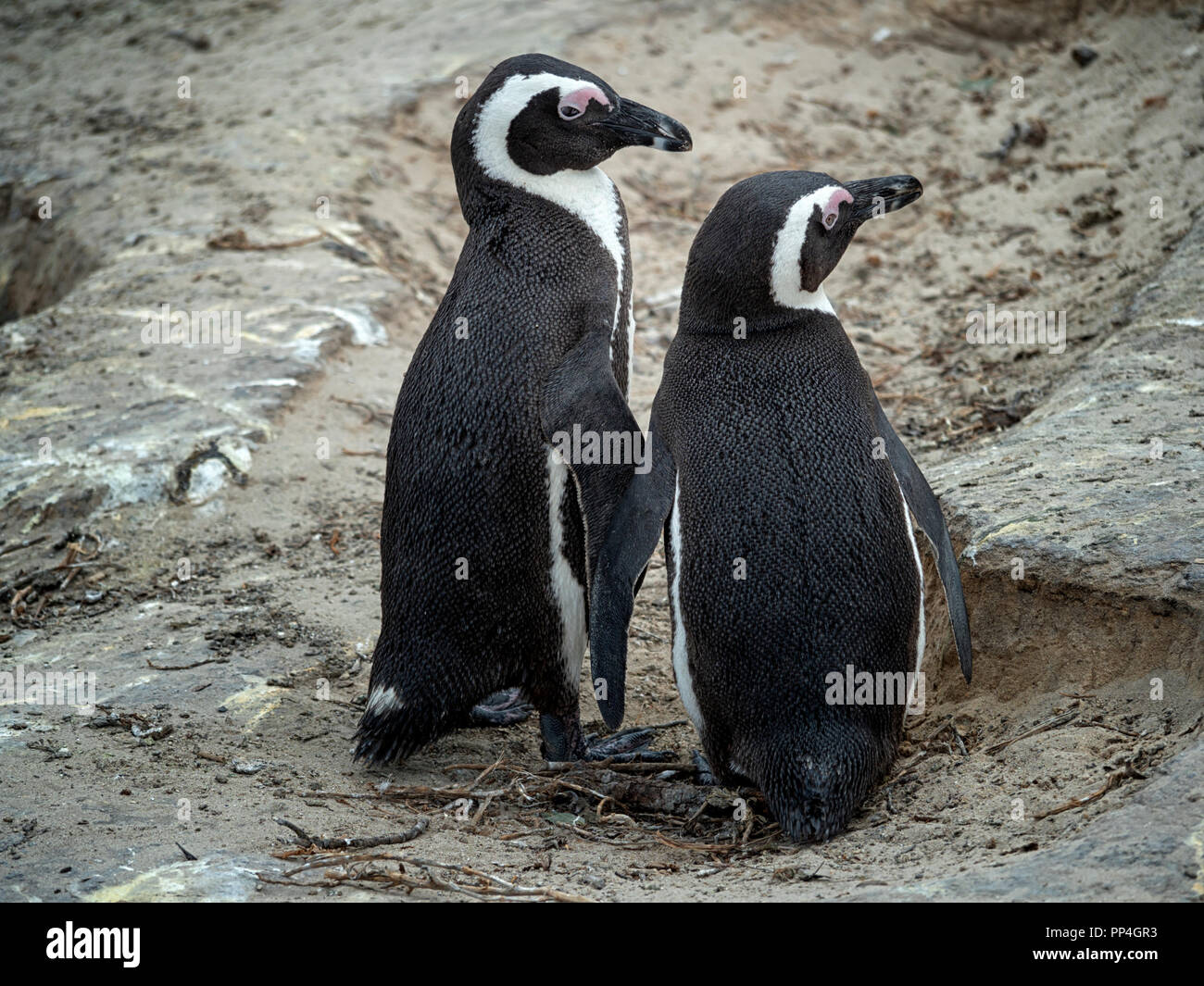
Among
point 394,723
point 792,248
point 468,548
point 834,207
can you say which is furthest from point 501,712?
point 834,207

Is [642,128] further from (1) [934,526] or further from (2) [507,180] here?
(1) [934,526]

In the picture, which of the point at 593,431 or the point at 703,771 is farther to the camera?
the point at 703,771

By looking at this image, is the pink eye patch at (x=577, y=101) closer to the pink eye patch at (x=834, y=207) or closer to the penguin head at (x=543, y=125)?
the penguin head at (x=543, y=125)

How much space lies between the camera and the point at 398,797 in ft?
9.95

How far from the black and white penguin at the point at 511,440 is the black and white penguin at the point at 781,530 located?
0.69ft

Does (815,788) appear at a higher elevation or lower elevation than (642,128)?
lower

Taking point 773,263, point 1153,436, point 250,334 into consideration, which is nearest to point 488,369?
point 773,263

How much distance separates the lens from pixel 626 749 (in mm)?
3449

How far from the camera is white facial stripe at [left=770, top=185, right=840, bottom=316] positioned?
2.95 meters

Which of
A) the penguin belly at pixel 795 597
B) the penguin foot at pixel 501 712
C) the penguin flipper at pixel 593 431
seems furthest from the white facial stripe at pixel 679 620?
the penguin foot at pixel 501 712

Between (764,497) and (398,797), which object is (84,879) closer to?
(398,797)

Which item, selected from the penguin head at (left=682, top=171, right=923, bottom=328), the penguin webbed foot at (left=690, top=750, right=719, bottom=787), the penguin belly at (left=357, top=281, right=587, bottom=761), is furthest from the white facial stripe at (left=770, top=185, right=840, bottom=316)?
the penguin webbed foot at (left=690, top=750, right=719, bottom=787)

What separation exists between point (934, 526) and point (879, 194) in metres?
0.85
